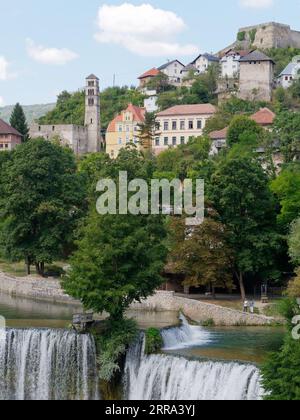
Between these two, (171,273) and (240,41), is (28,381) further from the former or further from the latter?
(240,41)

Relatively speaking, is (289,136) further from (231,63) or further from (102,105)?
(102,105)

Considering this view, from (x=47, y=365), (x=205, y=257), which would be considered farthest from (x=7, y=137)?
(x=47, y=365)

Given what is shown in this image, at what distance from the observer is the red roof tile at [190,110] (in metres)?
112

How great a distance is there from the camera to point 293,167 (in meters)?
68.9

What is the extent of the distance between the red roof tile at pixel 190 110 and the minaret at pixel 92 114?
12.9 meters

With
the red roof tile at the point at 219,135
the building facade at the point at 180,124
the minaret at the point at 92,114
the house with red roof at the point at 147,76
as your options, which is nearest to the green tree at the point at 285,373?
the red roof tile at the point at 219,135

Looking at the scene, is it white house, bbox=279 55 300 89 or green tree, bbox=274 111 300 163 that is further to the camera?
white house, bbox=279 55 300 89

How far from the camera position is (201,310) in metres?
52.1

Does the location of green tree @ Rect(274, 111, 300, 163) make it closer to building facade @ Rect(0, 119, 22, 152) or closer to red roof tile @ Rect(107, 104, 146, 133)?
red roof tile @ Rect(107, 104, 146, 133)

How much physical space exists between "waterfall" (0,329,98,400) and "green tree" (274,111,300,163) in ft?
133

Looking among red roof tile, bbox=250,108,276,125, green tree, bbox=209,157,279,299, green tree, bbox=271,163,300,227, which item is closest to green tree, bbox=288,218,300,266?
green tree, bbox=209,157,279,299

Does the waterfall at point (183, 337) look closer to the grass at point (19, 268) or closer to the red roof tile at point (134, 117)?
the grass at point (19, 268)

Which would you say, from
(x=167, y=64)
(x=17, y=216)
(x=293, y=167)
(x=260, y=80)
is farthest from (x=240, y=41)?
(x=17, y=216)

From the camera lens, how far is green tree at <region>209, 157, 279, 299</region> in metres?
55.5
